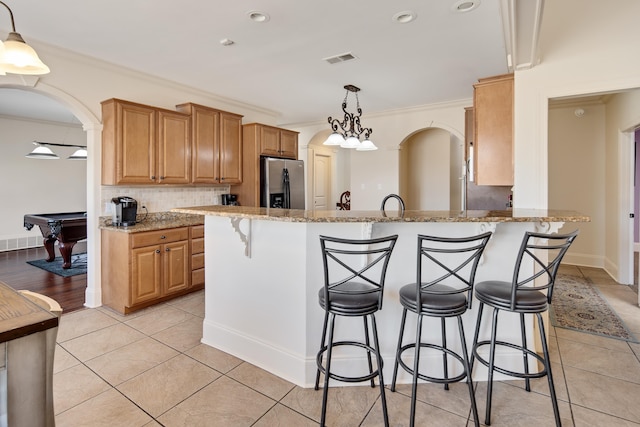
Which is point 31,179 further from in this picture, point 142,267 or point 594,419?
point 594,419

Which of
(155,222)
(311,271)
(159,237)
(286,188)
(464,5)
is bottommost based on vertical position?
(311,271)

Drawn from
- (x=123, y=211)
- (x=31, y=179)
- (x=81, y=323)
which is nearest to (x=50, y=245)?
(x=31, y=179)

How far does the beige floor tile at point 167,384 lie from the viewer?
6.60ft

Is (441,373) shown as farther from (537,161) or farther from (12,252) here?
(12,252)

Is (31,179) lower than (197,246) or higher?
higher

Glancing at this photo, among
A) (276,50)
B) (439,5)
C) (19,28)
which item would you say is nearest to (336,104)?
(276,50)

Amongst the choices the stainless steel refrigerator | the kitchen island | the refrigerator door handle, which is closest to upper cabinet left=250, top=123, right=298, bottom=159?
the stainless steel refrigerator

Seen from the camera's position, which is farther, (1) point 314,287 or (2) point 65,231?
(2) point 65,231

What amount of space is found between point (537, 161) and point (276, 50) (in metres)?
2.57

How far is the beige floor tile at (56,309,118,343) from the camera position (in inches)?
115

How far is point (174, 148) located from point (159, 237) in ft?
3.67

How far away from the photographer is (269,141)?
509 cm

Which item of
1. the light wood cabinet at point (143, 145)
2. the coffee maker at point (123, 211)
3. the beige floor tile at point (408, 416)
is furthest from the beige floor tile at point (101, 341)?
the beige floor tile at point (408, 416)

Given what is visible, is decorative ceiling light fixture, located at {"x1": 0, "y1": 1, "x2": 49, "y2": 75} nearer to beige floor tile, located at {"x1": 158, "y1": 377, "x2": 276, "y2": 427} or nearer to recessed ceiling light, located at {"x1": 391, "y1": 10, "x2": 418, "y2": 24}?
beige floor tile, located at {"x1": 158, "y1": 377, "x2": 276, "y2": 427}
